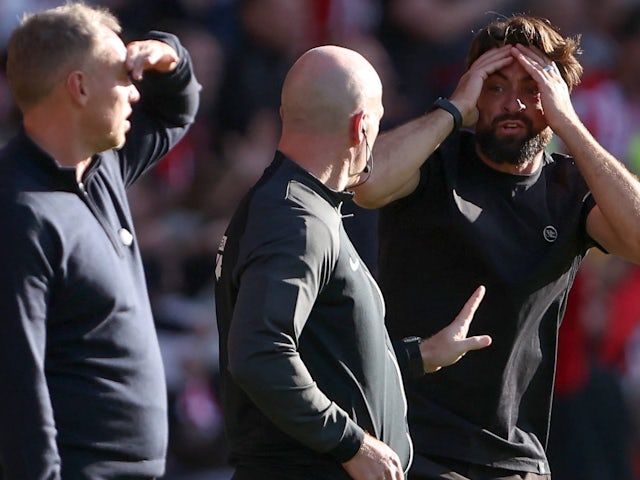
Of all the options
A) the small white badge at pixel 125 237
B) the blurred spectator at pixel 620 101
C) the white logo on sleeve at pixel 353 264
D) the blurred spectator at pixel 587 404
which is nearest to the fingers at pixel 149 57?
the small white badge at pixel 125 237

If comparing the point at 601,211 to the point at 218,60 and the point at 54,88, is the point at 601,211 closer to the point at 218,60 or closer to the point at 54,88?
the point at 54,88

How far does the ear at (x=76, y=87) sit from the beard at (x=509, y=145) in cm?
145

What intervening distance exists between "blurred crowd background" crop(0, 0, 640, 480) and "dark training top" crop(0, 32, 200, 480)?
3441 millimetres

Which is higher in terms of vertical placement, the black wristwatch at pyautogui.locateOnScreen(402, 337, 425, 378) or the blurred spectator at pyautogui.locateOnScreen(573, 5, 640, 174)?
the blurred spectator at pyautogui.locateOnScreen(573, 5, 640, 174)

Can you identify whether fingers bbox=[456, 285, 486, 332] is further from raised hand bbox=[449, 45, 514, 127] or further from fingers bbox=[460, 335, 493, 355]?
raised hand bbox=[449, 45, 514, 127]

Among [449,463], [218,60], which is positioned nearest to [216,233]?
[218,60]

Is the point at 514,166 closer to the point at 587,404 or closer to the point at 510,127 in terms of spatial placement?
the point at 510,127

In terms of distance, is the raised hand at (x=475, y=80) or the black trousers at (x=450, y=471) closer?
the black trousers at (x=450, y=471)

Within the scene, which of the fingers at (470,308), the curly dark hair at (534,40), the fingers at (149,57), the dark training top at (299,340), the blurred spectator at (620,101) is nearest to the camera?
the dark training top at (299,340)

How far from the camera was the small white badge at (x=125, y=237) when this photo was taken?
389 centimetres

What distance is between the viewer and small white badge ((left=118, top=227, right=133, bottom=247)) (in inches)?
153

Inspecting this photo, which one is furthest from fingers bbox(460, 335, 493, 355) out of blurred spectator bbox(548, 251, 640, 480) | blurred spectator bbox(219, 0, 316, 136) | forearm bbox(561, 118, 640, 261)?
blurred spectator bbox(219, 0, 316, 136)

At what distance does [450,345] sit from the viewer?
3941mm

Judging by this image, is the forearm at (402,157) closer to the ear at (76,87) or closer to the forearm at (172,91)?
the forearm at (172,91)
